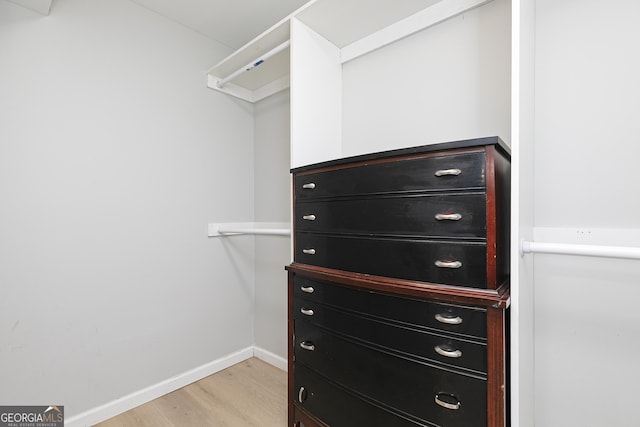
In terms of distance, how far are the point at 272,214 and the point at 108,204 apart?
1092 mm

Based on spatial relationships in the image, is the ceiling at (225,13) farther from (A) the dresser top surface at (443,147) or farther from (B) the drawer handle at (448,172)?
(B) the drawer handle at (448,172)

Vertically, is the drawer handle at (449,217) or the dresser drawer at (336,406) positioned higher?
the drawer handle at (449,217)

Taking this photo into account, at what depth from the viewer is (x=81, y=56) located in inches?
66.2

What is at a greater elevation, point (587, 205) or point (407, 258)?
point (587, 205)

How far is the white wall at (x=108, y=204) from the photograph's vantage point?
149cm

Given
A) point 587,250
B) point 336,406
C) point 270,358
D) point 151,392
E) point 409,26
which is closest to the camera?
point 587,250

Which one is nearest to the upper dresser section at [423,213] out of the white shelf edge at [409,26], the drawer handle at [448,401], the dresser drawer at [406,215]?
the dresser drawer at [406,215]

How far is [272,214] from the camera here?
2.39m

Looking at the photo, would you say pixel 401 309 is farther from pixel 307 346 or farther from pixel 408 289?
pixel 307 346

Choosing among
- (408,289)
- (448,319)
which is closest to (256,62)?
(408,289)

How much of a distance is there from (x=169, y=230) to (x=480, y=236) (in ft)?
6.30

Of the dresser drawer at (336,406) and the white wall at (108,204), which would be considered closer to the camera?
the dresser drawer at (336,406)

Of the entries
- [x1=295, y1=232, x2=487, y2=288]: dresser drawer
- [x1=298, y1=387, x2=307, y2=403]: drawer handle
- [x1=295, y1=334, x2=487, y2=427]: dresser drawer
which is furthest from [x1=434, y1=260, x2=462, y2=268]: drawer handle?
[x1=298, y1=387, x2=307, y2=403]: drawer handle

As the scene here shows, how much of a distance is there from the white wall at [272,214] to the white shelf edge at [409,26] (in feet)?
2.30
